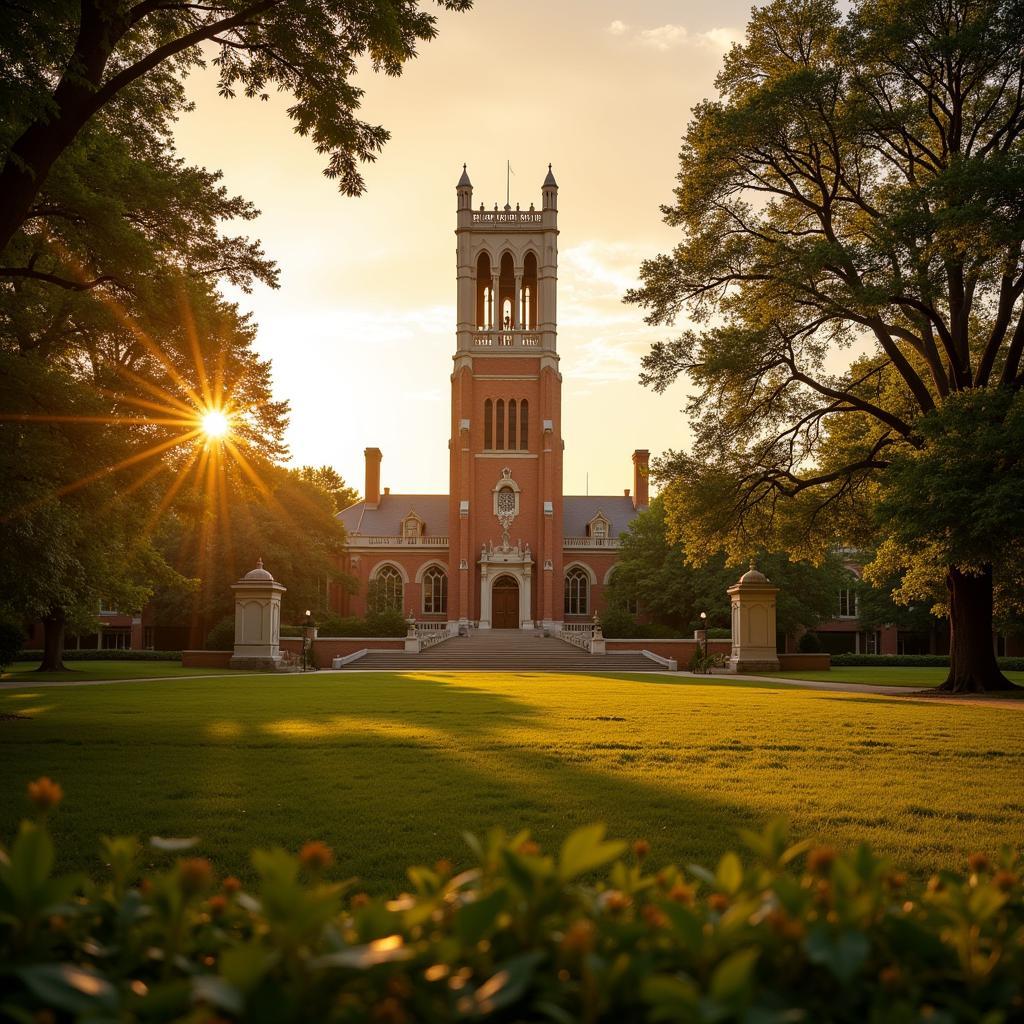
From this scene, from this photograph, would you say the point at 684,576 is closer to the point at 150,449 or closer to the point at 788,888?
the point at 150,449

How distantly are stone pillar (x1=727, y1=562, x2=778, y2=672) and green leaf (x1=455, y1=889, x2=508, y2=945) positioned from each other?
1196 inches

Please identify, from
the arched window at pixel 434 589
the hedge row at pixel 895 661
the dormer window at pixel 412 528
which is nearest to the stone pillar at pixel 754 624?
the hedge row at pixel 895 661

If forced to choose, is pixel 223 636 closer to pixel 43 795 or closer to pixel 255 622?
pixel 255 622

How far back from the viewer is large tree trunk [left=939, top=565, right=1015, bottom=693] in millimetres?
20781

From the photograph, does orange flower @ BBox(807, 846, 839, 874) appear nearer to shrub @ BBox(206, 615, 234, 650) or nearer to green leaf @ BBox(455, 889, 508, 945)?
green leaf @ BBox(455, 889, 508, 945)

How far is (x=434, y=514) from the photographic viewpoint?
67125 millimetres

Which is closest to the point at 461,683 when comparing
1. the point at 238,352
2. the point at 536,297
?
the point at 238,352

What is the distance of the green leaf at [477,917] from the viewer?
154 centimetres

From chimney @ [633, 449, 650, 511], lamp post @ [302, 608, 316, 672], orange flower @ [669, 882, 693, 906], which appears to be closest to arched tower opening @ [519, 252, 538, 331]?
chimney @ [633, 449, 650, 511]

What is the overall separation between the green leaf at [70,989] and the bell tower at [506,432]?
53455 millimetres

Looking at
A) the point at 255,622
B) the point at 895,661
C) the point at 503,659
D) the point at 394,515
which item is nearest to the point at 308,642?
the point at 255,622

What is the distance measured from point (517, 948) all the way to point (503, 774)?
6659mm

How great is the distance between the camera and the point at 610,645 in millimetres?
42500

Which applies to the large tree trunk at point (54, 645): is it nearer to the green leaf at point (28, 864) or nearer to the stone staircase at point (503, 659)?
the stone staircase at point (503, 659)
